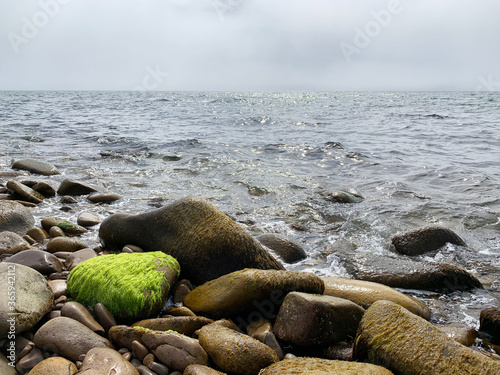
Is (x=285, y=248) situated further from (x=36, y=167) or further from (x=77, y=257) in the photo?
(x=36, y=167)

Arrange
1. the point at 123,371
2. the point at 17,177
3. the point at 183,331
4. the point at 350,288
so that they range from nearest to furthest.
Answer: the point at 123,371, the point at 183,331, the point at 350,288, the point at 17,177

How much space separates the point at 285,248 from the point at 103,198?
13.0 ft

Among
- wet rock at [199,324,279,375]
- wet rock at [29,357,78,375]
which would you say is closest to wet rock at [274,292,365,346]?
wet rock at [199,324,279,375]

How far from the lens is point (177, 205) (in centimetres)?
446

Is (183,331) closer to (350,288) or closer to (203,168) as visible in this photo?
(350,288)

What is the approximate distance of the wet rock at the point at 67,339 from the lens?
242cm

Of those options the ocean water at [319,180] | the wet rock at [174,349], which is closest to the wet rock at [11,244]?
the ocean water at [319,180]

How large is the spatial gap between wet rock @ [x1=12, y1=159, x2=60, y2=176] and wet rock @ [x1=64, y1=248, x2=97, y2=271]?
5.74m

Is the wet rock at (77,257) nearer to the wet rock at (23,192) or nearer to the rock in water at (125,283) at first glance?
the rock in water at (125,283)

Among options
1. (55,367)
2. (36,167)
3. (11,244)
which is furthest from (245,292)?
(36,167)

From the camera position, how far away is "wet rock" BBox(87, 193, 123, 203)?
6957 millimetres

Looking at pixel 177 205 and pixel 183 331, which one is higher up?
pixel 177 205

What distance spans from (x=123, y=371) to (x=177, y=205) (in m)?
2.41

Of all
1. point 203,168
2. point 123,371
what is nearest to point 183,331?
point 123,371
